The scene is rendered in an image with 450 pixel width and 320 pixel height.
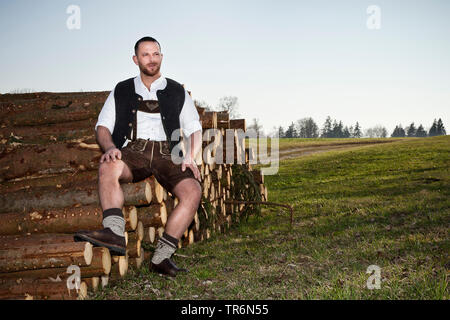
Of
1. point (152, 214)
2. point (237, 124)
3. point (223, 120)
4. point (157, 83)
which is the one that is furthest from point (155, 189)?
point (237, 124)

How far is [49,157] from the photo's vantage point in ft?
17.4

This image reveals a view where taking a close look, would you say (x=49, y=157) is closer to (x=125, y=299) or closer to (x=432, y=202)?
(x=125, y=299)

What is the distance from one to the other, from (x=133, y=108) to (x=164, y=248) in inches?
71.3

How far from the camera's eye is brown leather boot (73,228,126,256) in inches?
151

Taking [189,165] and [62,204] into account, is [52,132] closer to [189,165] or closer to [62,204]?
[62,204]

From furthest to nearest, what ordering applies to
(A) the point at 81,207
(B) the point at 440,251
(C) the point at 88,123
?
(C) the point at 88,123 → (B) the point at 440,251 → (A) the point at 81,207

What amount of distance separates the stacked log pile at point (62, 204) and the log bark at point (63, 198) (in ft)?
0.04

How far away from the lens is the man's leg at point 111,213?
3886 millimetres

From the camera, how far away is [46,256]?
3.98m

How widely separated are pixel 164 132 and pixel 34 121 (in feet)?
10.4

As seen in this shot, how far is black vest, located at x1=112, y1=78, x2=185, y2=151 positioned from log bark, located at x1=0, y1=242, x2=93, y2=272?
1.39 meters

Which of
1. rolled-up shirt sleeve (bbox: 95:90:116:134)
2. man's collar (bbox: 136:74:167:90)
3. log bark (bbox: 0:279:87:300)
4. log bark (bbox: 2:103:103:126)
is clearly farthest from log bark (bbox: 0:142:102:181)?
log bark (bbox: 0:279:87:300)

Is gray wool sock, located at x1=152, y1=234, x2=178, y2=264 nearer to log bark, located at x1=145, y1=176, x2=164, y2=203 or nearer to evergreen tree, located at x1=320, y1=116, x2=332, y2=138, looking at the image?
log bark, located at x1=145, y1=176, x2=164, y2=203

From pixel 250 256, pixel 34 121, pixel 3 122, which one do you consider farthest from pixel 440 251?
pixel 3 122
